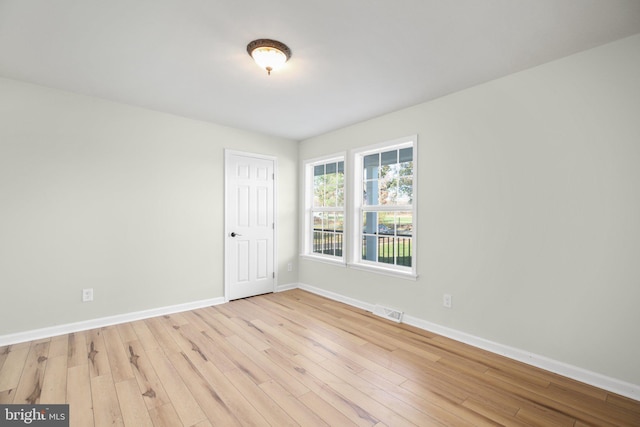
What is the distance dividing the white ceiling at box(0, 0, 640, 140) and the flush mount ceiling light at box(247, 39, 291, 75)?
59mm

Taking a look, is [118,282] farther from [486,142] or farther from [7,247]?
[486,142]

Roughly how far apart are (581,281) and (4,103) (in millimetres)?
5250

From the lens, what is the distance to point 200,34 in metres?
2.03

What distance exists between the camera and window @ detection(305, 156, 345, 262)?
4422mm

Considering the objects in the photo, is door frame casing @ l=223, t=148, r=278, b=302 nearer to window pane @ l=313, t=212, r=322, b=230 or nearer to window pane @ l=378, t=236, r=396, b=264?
window pane @ l=313, t=212, r=322, b=230

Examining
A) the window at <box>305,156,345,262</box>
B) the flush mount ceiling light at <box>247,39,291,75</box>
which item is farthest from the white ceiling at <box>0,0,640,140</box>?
the window at <box>305,156,345,262</box>

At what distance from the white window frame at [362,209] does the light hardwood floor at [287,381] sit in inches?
28.7

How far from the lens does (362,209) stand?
400 cm

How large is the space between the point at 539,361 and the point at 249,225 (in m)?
3.68

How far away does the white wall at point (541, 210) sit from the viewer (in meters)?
2.07

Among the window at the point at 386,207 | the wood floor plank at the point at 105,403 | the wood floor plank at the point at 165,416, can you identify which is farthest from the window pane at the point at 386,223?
the wood floor plank at the point at 105,403

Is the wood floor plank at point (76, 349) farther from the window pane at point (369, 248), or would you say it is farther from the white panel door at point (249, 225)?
the window pane at point (369, 248)

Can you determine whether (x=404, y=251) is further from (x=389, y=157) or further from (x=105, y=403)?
(x=105, y=403)

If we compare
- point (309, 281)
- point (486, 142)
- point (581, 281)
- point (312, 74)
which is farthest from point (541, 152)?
point (309, 281)
